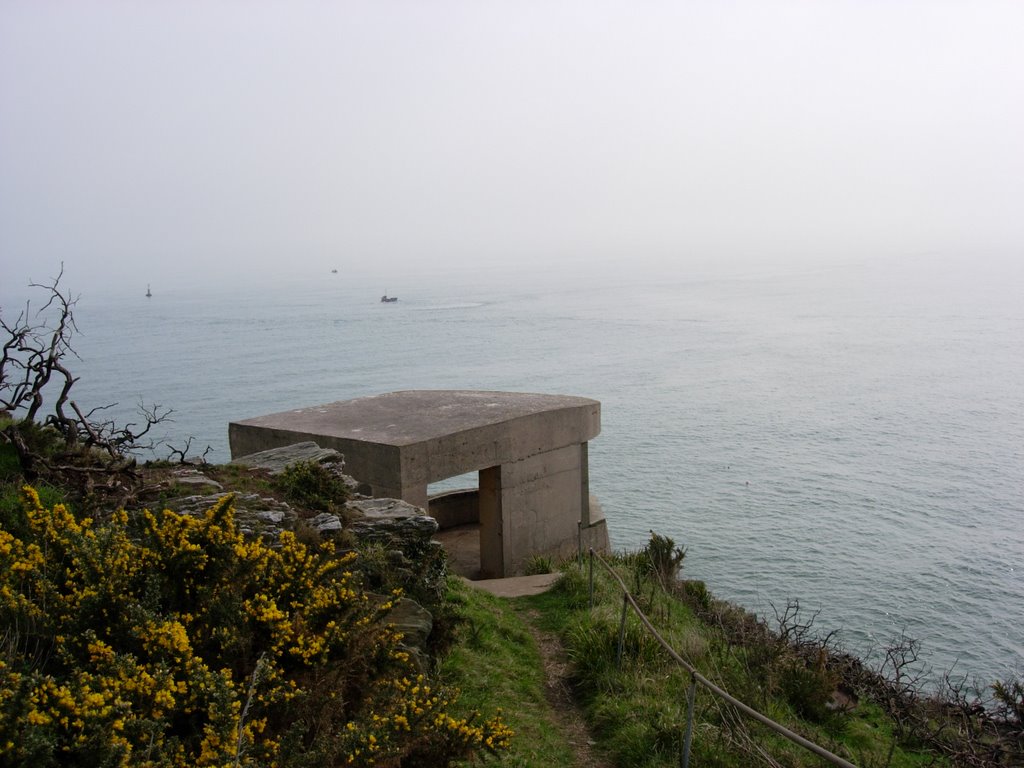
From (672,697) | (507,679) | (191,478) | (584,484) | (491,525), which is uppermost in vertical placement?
(191,478)

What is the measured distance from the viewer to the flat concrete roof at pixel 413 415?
14820 mm

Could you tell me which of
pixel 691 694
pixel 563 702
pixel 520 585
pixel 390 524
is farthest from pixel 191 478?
pixel 520 585

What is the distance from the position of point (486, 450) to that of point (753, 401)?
1484 inches

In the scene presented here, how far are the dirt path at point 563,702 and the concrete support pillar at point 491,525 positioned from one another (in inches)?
211

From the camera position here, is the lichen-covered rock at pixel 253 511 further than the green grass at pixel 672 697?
Yes

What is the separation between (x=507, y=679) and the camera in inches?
332

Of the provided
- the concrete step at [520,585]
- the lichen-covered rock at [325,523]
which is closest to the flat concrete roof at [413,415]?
the concrete step at [520,585]

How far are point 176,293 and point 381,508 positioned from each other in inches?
5794

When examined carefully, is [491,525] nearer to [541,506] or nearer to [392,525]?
[541,506]

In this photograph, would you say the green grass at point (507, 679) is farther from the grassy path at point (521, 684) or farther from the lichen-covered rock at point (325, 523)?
the lichen-covered rock at point (325, 523)

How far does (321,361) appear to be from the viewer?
6378 centimetres

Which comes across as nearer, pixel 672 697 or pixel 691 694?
pixel 691 694

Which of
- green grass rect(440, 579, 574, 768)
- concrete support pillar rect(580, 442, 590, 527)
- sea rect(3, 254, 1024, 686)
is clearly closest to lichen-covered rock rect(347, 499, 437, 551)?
green grass rect(440, 579, 574, 768)

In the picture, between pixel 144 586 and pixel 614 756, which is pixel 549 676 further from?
pixel 144 586
